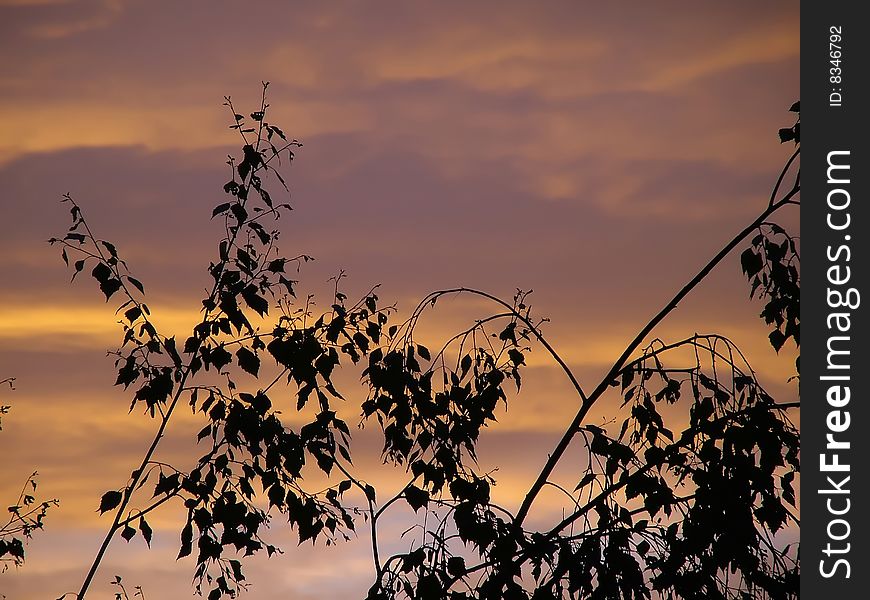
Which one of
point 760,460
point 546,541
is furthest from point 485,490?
point 760,460
